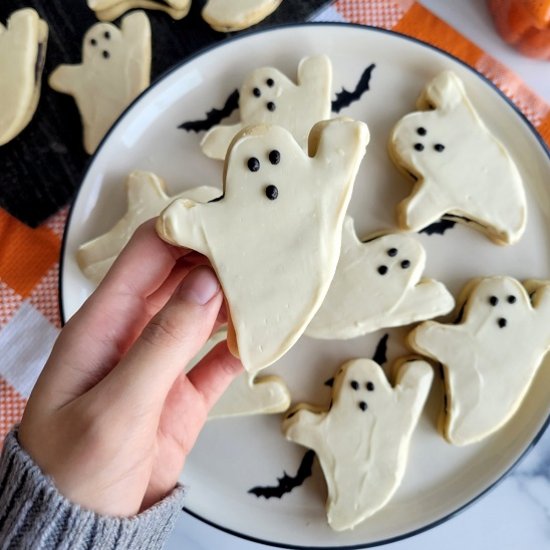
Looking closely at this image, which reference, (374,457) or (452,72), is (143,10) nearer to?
(452,72)

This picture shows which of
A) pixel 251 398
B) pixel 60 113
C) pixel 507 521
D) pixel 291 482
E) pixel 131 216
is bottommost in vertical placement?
pixel 507 521

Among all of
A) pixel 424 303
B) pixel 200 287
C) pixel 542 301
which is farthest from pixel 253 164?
pixel 542 301

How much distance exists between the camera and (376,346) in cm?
94

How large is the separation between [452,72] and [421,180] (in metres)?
0.16

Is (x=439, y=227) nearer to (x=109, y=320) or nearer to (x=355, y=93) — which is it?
(x=355, y=93)

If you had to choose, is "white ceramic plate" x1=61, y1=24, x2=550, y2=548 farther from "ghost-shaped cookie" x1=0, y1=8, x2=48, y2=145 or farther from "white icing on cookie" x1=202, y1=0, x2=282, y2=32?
"ghost-shaped cookie" x1=0, y1=8, x2=48, y2=145

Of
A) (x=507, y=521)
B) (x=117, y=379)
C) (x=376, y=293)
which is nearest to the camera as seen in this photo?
(x=117, y=379)

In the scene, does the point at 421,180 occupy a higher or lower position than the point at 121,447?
lower

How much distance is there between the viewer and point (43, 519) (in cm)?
62

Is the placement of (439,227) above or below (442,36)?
below

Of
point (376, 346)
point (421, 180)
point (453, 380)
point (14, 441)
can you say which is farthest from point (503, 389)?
point (14, 441)

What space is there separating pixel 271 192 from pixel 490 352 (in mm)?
428

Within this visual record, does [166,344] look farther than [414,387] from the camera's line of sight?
No

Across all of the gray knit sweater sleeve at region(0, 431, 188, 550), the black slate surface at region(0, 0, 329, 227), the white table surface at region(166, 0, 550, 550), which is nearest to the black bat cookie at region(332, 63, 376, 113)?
the black slate surface at region(0, 0, 329, 227)
